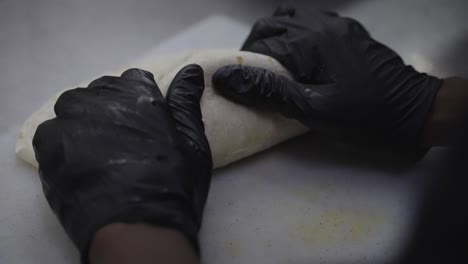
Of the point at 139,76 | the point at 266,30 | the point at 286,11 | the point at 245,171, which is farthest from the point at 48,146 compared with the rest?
the point at 286,11

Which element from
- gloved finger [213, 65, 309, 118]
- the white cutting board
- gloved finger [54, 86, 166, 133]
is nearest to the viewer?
gloved finger [54, 86, 166, 133]

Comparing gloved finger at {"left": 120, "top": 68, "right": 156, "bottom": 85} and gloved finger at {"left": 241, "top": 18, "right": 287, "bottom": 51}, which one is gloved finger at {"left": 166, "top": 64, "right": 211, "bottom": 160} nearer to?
gloved finger at {"left": 120, "top": 68, "right": 156, "bottom": 85}

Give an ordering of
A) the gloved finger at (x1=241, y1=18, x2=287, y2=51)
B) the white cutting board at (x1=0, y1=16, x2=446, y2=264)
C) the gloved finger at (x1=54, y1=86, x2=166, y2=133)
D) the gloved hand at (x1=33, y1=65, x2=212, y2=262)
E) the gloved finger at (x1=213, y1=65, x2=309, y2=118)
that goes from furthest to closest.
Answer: the gloved finger at (x1=241, y1=18, x2=287, y2=51) → the gloved finger at (x1=213, y1=65, x2=309, y2=118) → the white cutting board at (x1=0, y1=16, x2=446, y2=264) → the gloved finger at (x1=54, y1=86, x2=166, y2=133) → the gloved hand at (x1=33, y1=65, x2=212, y2=262)

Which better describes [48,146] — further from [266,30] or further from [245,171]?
[266,30]

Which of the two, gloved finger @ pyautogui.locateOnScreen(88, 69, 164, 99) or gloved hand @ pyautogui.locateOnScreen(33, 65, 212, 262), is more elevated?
gloved finger @ pyautogui.locateOnScreen(88, 69, 164, 99)

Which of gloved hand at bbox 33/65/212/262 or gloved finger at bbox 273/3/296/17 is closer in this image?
gloved hand at bbox 33/65/212/262

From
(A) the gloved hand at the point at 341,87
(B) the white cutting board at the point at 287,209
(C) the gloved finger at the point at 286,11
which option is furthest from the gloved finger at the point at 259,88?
(C) the gloved finger at the point at 286,11

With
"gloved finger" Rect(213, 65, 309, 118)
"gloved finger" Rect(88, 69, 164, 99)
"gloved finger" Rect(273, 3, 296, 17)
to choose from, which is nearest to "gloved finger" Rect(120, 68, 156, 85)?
"gloved finger" Rect(88, 69, 164, 99)

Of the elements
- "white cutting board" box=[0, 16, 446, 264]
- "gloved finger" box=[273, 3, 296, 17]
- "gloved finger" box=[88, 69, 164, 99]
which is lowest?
"white cutting board" box=[0, 16, 446, 264]

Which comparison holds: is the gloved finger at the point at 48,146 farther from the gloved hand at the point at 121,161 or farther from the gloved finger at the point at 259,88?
the gloved finger at the point at 259,88
